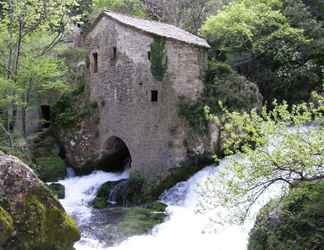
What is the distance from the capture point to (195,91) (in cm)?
1878

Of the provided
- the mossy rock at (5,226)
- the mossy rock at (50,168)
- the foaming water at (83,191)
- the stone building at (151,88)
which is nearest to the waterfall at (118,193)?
the foaming water at (83,191)

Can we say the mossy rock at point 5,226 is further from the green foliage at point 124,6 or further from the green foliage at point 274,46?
the green foliage at point 124,6

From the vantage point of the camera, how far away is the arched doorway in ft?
68.6

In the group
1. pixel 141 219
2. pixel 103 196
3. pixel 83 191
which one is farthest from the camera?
pixel 83 191

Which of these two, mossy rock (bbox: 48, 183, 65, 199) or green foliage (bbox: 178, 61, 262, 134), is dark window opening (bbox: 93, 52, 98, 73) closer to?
green foliage (bbox: 178, 61, 262, 134)

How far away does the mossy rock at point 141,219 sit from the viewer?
13.9 metres

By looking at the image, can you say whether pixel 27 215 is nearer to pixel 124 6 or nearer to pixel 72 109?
pixel 72 109

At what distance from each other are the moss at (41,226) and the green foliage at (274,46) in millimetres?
14789

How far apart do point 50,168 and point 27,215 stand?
11.6m

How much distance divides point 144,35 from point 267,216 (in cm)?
1105

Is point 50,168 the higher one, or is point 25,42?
point 25,42

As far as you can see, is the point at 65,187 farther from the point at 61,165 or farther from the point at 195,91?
the point at 195,91

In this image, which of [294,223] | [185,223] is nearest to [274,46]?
[185,223]

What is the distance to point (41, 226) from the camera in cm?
935
